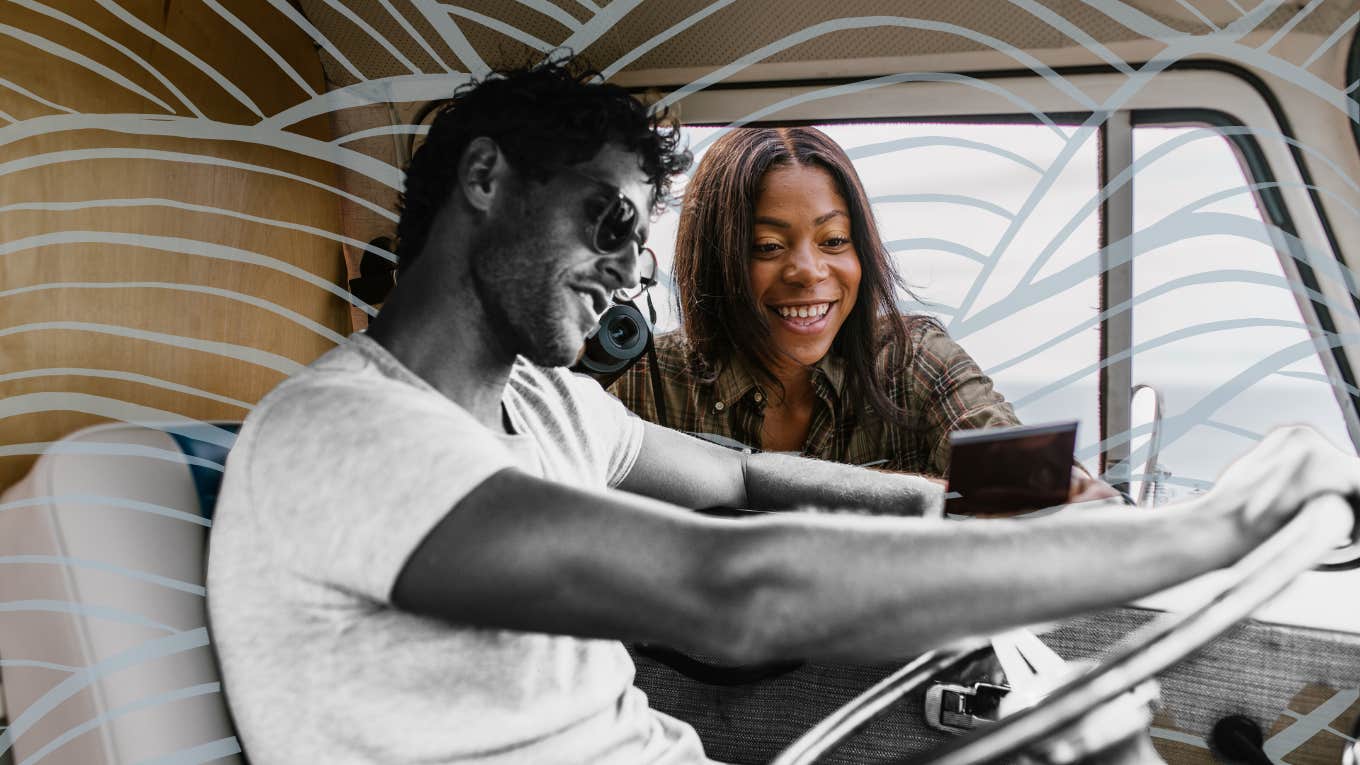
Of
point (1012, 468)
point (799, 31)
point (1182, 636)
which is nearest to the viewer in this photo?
point (1182, 636)

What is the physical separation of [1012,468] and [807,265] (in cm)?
49

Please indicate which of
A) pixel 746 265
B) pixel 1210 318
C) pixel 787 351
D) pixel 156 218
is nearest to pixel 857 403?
pixel 787 351

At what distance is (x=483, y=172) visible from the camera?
0.94 meters

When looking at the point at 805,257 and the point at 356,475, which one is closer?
the point at 356,475

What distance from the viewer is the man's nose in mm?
1489

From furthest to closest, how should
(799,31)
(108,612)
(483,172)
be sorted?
1. (799,31)
2. (483,172)
3. (108,612)

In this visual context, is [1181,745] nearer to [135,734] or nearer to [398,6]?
[135,734]

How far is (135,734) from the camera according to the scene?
815 millimetres

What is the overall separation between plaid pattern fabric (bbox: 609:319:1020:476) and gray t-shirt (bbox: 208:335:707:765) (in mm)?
705

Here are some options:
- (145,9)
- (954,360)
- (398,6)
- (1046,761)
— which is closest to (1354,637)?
(954,360)

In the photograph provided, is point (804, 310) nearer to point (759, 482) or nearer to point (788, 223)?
point (788, 223)

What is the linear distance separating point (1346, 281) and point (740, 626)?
106 centimetres

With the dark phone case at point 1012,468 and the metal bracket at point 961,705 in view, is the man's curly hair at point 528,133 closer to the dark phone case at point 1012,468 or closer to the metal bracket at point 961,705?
the dark phone case at point 1012,468

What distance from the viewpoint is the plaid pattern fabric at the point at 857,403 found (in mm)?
1438
